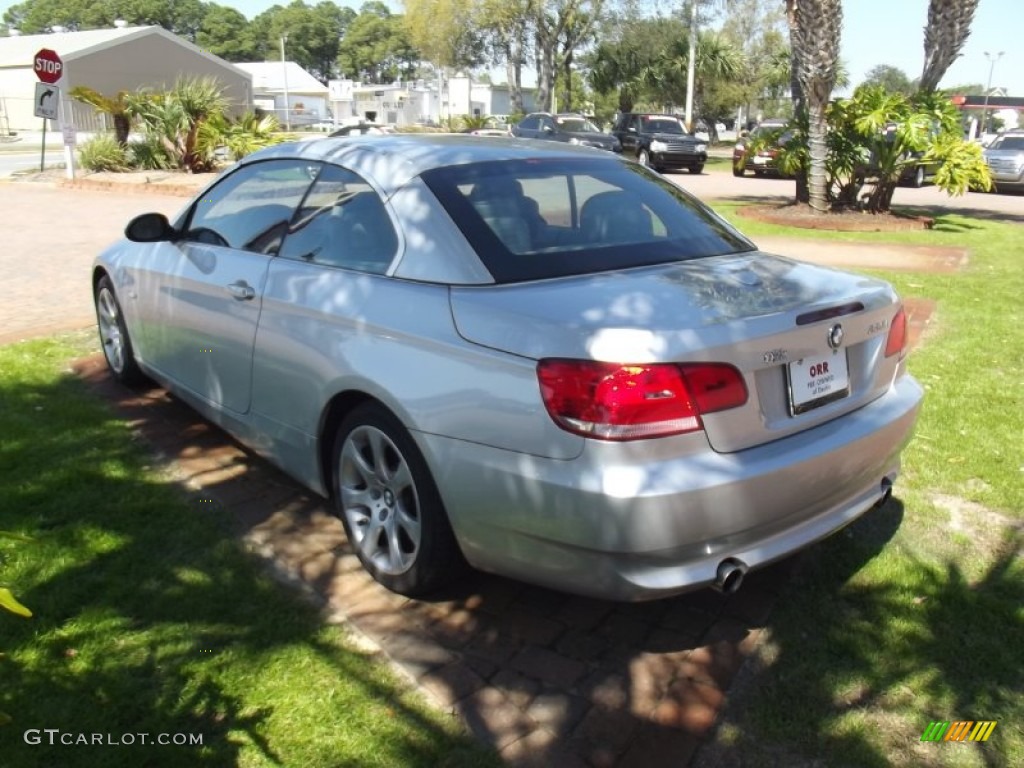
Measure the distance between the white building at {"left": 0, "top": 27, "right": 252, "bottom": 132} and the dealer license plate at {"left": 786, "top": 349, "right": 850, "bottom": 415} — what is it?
49.0 metres

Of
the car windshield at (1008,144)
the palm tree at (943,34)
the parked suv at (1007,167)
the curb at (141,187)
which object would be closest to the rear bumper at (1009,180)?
the parked suv at (1007,167)

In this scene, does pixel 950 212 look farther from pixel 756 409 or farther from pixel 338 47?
pixel 338 47

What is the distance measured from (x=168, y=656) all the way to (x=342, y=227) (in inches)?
68.1

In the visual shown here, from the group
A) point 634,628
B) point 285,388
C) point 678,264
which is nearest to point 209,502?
point 285,388

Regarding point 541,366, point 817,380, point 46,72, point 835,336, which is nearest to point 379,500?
point 541,366

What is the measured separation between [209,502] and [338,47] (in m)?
135

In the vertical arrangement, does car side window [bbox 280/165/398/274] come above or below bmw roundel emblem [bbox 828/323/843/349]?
above

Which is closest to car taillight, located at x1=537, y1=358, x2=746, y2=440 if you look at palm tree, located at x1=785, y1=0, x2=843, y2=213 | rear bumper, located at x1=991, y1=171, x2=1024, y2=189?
palm tree, located at x1=785, y1=0, x2=843, y2=213

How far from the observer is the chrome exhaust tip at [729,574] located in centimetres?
272

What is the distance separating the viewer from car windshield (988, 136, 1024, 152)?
987 inches

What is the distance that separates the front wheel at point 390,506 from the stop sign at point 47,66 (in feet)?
61.3

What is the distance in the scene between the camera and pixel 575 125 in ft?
98.6

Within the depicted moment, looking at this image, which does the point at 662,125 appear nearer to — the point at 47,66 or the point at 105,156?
the point at 105,156

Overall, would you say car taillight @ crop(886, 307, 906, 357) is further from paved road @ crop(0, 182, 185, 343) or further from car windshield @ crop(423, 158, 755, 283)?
paved road @ crop(0, 182, 185, 343)
